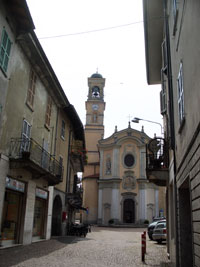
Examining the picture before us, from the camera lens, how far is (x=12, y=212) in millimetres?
13477

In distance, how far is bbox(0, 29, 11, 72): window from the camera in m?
11.1

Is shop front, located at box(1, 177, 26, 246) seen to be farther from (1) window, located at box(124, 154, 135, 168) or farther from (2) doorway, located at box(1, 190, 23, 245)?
(1) window, located at box(124, 154, 135, 168)

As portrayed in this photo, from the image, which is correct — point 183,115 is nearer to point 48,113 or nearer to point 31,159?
point 31,159

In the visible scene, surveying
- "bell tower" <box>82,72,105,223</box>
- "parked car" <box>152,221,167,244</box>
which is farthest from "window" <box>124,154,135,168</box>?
"parked car" <box>152,221,167,244</box>

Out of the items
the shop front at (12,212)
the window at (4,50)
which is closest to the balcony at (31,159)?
the shop front at (12,212)

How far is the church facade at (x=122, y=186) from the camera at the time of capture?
44.9m

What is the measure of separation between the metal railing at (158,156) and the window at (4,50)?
6828 millimetres

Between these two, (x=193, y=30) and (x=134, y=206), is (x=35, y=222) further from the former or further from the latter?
(x=134, y=206)

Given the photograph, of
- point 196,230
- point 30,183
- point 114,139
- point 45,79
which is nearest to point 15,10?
point 45,79

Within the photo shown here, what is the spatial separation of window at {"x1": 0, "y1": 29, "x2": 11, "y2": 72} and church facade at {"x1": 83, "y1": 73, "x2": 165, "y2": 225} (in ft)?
119

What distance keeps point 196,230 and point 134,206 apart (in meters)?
41.1

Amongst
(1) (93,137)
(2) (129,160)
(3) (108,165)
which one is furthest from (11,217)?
(1) (93,137)

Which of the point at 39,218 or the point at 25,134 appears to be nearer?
the point at 25,134

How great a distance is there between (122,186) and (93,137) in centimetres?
1325
